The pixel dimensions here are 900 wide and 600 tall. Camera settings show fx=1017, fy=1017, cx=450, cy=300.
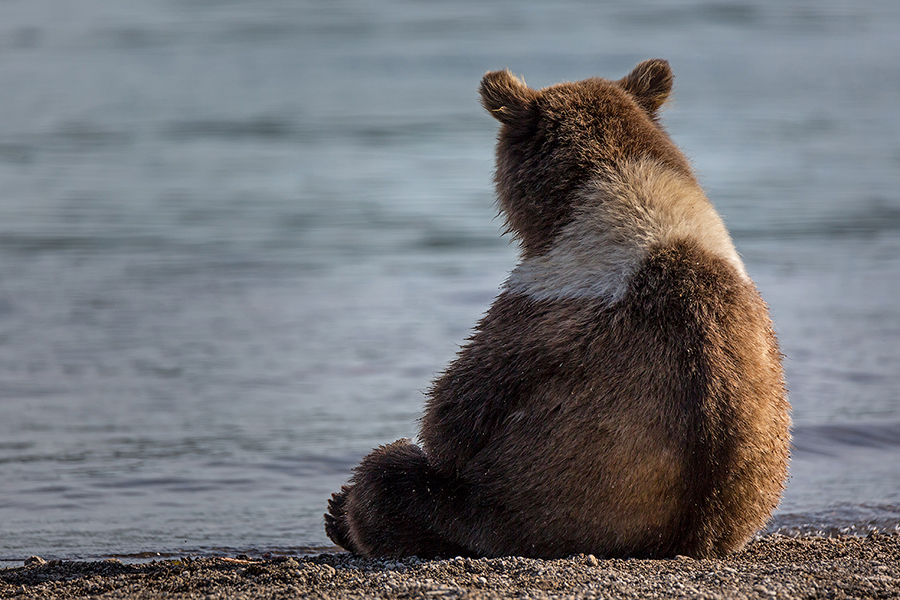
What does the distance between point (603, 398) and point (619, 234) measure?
0.68 metres

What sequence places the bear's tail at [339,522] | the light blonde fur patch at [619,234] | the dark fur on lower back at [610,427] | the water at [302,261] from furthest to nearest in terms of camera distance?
1. the water at [302,261]
2. the bear's tail at [339,522]
3. the light blonde fur patch at [619,234]
4. the dark fur on lower back at [610,427]

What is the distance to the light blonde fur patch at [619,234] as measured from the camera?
12.6 ft

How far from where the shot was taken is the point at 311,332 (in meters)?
9.05

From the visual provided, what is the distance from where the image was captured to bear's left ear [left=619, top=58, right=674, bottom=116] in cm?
463

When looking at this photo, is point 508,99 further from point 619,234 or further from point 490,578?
point 490,578

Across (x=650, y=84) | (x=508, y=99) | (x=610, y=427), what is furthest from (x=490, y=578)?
(x=650, y=84)

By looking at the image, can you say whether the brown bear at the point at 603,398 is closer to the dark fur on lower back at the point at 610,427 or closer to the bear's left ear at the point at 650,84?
the dark fur on lower back at the point at 610,427

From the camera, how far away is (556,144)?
13.9 ft

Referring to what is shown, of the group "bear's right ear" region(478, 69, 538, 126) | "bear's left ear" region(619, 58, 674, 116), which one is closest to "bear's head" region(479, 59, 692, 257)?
"bear's right ear" region(478, 69, 538, 126)

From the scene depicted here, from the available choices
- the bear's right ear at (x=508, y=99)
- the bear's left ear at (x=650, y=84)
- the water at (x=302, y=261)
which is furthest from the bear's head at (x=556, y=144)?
the water at (x=302, y=261)

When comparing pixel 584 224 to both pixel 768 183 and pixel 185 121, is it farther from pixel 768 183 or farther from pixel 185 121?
pixel 185 121

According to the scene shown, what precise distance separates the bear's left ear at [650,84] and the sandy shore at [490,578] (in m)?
2.03

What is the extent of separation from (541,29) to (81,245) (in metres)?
26.4

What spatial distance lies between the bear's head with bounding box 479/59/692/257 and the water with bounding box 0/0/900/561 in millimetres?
2297
